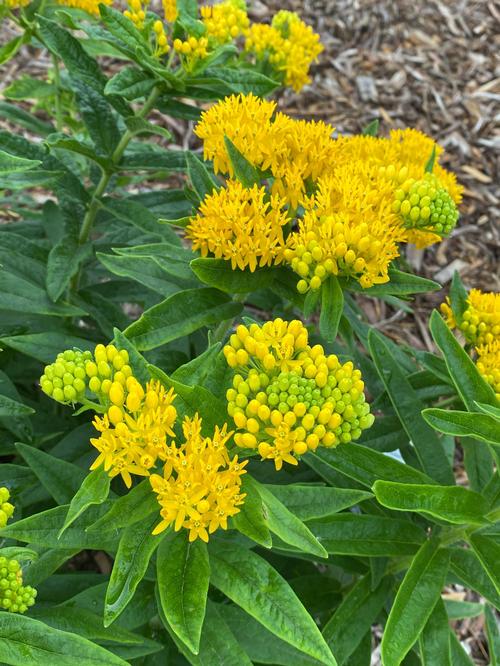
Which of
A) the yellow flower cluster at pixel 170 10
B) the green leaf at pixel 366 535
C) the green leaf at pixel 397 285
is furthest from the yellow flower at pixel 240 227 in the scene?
the yellow flower cluster at pixel 170 10

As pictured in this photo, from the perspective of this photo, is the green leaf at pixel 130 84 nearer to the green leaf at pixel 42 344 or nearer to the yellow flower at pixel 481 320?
the green leaf at pixel 42 344

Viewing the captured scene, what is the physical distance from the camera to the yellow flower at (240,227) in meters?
2.53

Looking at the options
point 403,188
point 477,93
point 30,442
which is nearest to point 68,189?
point 30,442

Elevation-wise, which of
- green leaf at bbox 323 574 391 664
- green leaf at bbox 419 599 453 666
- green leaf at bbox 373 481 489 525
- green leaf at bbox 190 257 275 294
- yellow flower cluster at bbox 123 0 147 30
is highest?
yellow flower cluster at bbox 123 0 147 30

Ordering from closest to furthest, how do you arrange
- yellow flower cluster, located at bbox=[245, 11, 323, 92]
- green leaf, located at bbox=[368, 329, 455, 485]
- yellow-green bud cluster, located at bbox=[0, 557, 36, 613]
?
yellow-green bud cluster, located at bbox=[0, 557, 36, 613], green leaf, located at bbox=[368, 329, 455, 485], yellow flower cluster, located at bbox=[245, 11, 323, 92]

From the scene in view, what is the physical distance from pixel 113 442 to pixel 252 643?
45.6 inches

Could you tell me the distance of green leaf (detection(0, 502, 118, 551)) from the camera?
7.13 feet

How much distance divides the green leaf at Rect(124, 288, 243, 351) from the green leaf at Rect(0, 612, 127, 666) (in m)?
1.00

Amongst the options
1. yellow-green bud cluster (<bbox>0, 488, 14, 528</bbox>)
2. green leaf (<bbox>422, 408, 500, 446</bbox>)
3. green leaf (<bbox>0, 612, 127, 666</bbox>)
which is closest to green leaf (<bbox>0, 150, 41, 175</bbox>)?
yellow-green bud cluster (<bbox>0, 488, 14, 528</bbox>)

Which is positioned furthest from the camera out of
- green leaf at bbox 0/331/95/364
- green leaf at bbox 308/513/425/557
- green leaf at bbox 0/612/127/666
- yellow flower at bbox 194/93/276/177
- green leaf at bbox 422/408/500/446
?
green leaf at bbox 0/331/95/364

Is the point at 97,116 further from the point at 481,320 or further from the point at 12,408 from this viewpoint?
the point at 481,320

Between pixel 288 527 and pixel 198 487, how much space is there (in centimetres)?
31

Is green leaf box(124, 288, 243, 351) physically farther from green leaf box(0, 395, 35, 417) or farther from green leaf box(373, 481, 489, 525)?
green leaf box(373, 481, 489, 525)

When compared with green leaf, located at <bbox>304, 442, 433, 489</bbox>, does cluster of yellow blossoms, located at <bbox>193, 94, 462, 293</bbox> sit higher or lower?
higher
